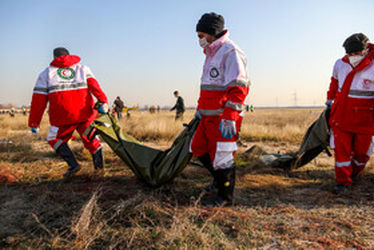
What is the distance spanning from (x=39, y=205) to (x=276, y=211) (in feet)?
8.09

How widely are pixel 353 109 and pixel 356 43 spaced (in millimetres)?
828

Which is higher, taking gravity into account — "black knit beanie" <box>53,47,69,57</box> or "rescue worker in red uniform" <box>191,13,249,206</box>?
"black knit beanie" <box>53,47,69,57</box>

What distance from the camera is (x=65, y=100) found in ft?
11.5

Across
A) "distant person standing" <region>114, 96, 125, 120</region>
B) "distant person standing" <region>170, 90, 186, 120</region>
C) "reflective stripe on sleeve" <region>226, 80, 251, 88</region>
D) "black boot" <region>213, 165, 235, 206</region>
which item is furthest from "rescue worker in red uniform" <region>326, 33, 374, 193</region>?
"distant person standing" <region>114, 96, 125, 120</region>

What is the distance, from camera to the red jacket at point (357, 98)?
10.3 ft

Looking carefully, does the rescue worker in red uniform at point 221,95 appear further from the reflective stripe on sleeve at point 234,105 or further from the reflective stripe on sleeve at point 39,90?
the reflective stripe on sleeve at point 39,90

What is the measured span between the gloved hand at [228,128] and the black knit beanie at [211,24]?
3.28 feet

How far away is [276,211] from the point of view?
8.26ft

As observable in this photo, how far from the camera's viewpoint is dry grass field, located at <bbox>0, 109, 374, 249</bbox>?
6.17 feet

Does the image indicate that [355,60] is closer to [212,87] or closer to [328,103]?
[328,103]

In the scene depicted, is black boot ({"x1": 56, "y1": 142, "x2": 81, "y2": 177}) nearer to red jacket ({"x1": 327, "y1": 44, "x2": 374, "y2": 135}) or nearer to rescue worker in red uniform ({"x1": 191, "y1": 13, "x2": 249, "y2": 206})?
rescue worker in red uniform ({"x1": 191, "y1": 13, "x2": 249, "y2": 206})

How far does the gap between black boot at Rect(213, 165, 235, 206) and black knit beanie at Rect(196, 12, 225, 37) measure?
4.88 ft

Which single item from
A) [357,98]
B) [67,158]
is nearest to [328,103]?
[357,98]

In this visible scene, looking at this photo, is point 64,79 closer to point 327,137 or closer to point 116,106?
point 327,137
